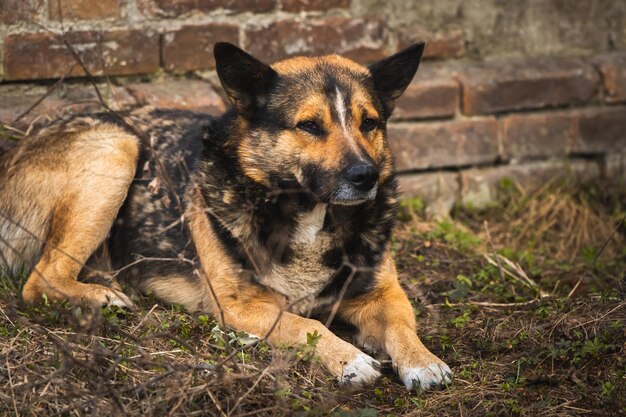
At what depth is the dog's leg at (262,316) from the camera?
334cm

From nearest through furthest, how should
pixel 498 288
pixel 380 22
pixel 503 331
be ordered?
1. pixel 503 331
2. pixel 498 288
3. pixel 380 22

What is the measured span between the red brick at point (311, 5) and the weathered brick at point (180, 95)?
0.65 metres

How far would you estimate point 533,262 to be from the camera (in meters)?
4.92

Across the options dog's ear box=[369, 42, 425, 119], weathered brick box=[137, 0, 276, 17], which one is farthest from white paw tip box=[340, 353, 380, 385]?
weathered brick box=[137, 0, 276, 17]

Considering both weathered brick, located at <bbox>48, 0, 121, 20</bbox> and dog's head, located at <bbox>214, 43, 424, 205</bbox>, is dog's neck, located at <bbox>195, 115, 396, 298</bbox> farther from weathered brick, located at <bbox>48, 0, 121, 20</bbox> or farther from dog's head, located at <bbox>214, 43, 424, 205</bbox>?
weathered brick, located at <bbox>48, 0, 121, 20</bbox>

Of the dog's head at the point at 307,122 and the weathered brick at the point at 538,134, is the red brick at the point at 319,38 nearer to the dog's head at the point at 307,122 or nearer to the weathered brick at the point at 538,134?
the weathered brick at the point at 538,134

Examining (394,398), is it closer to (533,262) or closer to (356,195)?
(356,195)

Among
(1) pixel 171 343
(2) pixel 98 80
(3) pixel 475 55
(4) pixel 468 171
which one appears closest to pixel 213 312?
(1) pixel 171 343

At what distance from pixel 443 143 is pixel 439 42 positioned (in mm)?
630

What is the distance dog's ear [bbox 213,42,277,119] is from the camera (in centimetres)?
364

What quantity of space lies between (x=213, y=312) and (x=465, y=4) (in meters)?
2.78

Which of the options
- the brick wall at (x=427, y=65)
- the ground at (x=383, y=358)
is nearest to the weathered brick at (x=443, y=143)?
the brick wall at (x=427, y=65)

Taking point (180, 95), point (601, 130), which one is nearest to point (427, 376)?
point (180, 95)

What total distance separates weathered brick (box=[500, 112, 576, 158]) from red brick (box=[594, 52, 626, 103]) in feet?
1.07
